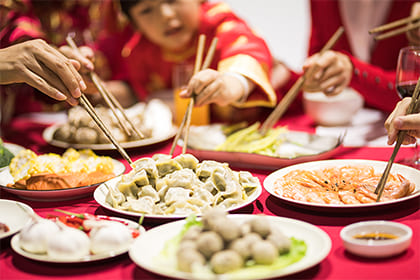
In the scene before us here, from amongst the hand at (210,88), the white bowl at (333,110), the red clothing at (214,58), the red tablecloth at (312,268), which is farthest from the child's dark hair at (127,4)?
the red tablecloth at (312,268)

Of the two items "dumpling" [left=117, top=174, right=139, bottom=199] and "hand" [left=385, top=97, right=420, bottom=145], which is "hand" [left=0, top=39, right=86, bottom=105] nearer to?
"dumpling" [left=117, top=174, right=139, bottom=199]

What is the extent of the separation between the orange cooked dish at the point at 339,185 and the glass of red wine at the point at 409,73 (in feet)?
0.95

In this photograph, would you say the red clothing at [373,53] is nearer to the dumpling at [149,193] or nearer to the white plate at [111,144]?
the white plate at [111,144]

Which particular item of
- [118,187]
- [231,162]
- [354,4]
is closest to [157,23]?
[354,4]

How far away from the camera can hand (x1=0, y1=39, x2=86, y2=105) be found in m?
1.38

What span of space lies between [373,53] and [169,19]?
1.24 meters

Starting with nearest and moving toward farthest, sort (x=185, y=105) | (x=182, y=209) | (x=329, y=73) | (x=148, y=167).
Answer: (x=182, y=209) < (x=148, y=167) < (x=329, y=73) < (x=185, y=105)

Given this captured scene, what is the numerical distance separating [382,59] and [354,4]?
365 millimetres

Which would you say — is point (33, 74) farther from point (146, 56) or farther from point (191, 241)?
point (146, 56)

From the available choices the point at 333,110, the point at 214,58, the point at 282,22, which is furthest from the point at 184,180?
the point at 282,22

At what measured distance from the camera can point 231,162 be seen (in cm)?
176

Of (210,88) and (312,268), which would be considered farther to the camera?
(210,88)

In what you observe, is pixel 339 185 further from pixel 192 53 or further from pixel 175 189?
pixel 192 53

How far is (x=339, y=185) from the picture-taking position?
1370 mm
